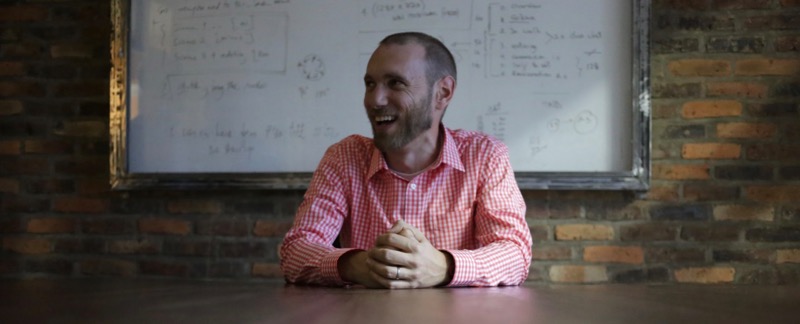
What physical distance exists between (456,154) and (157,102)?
4.97ft

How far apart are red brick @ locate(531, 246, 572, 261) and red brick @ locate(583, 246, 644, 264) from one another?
7cm

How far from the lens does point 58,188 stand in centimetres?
318

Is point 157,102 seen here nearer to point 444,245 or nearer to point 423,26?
point 423,26

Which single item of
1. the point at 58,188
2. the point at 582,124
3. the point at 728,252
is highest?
the point at 582,124

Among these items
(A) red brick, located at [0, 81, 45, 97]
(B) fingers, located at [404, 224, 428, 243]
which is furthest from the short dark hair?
(A) red brick, located at [0, 81, 45, 97]

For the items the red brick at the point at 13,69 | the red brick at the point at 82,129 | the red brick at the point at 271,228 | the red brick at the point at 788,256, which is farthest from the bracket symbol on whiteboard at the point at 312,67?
the red brick at the point at 788,256

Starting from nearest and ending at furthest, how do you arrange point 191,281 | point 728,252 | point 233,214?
point 191,281
point 728,252
point 233,214

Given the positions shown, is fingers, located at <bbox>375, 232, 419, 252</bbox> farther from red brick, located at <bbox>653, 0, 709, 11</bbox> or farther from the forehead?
red brick, located at <bbox>653, 0, 709, 11</bbox>

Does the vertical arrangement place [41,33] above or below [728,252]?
above

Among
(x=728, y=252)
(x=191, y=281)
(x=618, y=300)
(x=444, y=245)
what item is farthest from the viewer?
(x=728, y=252)

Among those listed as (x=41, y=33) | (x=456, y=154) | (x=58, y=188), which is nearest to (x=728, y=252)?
(x=456, y=154)

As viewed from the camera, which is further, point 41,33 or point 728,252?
point 41,33

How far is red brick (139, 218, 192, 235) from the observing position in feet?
Result: 10.2

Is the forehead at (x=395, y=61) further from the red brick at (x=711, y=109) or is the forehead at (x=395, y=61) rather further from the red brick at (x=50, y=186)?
the red brick at (x=50, y=186)
